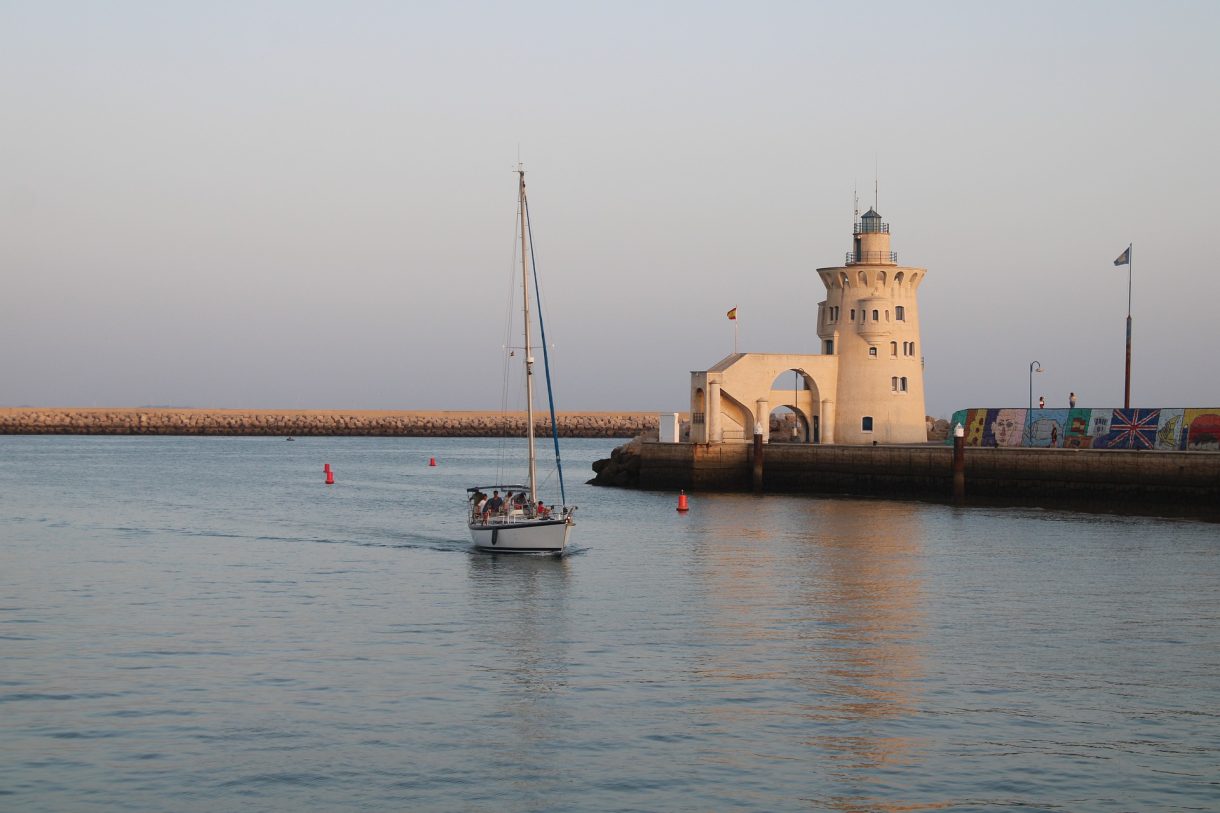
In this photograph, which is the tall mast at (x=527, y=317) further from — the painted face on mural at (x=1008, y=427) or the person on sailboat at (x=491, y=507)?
the painted face on mural at (x=1008, y=427)

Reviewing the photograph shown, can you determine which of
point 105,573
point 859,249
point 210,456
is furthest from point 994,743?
point 210,456

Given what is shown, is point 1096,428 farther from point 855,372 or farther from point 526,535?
point 526,535

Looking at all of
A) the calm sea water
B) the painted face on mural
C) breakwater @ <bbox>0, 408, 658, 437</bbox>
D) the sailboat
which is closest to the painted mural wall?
the painted face on mural

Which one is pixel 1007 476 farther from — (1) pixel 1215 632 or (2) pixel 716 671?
(2) pixel 716 671

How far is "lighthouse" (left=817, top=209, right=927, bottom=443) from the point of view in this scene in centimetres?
6588

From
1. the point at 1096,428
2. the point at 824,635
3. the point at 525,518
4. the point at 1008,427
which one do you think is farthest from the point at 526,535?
the point at 1008,427

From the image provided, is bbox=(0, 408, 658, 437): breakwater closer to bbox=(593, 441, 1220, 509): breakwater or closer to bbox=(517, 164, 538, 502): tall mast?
bbox=(593, 441, 1220, 509): breakwater

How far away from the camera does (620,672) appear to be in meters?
22.5

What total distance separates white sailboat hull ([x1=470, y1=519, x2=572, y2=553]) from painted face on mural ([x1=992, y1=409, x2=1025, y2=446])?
28.5 meters

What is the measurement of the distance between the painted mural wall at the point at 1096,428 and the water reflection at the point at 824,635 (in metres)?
12.3

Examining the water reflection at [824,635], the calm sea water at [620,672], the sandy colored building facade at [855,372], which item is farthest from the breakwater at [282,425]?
the calm sea water at [620,672]

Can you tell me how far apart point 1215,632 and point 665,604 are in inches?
434

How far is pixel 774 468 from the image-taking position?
62625 millimetres

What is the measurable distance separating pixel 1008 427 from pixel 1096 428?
4439 millimetres
